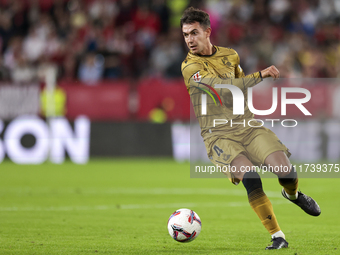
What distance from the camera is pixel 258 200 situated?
5.41 meters

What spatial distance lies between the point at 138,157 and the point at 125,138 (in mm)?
618

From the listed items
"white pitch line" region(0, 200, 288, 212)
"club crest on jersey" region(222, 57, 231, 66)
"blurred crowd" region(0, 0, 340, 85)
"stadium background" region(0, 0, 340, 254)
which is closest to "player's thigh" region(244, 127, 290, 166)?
"club crest on jersey" region(222, 57, 231, 66)

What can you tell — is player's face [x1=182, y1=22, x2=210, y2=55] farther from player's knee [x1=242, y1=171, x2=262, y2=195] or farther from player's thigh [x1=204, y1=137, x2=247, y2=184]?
player's knee [x1=242, y1=171, x2=262, y2=195]

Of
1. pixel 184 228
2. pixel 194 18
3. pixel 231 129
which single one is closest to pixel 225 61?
pixel 194 18

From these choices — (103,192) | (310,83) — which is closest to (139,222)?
(103,192)

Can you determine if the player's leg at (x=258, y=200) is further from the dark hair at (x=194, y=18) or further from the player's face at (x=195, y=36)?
the dark hair at (x=194, y=18)

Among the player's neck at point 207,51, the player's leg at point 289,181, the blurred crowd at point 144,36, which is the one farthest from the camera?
the blurred crowd at point 144,36

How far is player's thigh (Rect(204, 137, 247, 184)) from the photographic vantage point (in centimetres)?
556

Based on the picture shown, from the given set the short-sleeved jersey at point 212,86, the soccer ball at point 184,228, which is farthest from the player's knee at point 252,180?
the soccer ball at point 184,228

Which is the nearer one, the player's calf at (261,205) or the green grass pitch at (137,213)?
the player's calf at (261,205)

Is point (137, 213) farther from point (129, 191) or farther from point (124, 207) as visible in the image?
point (129, 191)

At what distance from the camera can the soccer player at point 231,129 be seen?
5457mm

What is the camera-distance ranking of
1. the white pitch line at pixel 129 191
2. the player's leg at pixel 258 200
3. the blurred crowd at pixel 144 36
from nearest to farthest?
the player's leg at pixel 258 200 < the white pitch line at pixel 129 191 < the blurred crowd at pixel 144 36

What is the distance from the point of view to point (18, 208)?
27.1 ft
